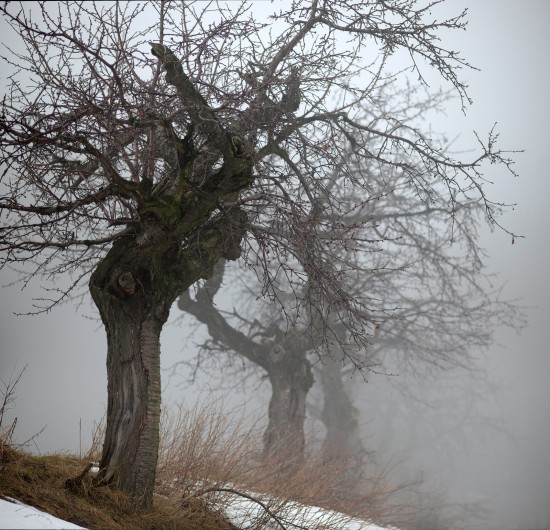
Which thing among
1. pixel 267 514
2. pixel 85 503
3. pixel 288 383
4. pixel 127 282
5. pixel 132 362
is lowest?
pixel 85 503

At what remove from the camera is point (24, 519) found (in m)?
3.35

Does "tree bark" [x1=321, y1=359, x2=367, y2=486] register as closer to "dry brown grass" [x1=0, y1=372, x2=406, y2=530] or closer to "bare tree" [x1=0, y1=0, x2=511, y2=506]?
"dry brown grass" [x1=0, y1=372, x2=406, y2=530]

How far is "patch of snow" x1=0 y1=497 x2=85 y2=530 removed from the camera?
322 cm

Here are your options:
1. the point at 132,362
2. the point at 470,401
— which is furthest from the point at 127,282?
the point at 470,401

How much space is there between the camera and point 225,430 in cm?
616

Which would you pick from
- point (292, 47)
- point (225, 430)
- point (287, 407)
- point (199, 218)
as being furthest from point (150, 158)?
point (287, 407)

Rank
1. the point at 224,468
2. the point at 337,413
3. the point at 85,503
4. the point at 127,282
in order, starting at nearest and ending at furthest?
1. the point at 85,503
2. the point at 127,282
3. the point at 224,468
4. the point at 337,413

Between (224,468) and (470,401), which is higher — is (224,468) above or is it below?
below

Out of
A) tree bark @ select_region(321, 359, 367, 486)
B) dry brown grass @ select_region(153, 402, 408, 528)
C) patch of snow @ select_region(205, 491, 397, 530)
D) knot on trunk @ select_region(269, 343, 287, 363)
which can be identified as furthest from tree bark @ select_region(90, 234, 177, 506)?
tree bark @ select_region(321, 359, 367, 486)

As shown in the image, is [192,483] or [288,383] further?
[288,383]

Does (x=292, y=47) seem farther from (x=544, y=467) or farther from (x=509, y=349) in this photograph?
(x=509, y=349)

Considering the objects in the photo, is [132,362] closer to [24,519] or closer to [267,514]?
[24,519]

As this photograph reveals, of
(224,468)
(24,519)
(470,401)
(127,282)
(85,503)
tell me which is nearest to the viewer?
(24,519)

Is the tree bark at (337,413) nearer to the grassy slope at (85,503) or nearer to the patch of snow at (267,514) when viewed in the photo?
the patch of snow at (267,514)
